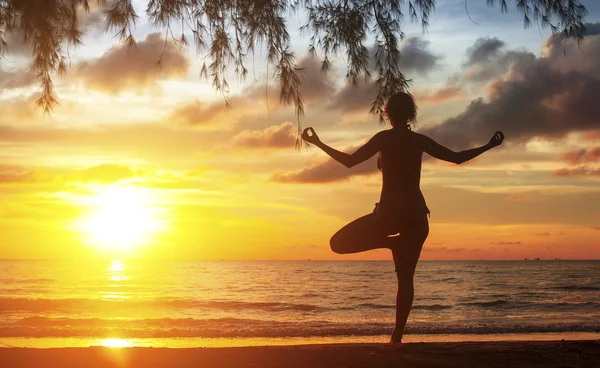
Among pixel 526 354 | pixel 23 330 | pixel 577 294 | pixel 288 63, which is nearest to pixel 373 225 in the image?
pixel 526 354

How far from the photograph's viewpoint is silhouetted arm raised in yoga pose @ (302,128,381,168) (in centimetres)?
459

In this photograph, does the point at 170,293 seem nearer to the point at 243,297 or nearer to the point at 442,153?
the point at 243,297

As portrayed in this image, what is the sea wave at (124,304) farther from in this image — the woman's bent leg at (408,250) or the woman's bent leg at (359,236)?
the woman's bent leg at (359,236)

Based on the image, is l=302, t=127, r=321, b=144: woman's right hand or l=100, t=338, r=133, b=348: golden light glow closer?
l=302, t=127, r=321, b=144: woman's right hand

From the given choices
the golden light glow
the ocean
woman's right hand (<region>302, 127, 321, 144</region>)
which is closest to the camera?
woman's right hand (<region>302, 127, 321, 144</region>)

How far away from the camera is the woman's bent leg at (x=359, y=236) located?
4.71 metres

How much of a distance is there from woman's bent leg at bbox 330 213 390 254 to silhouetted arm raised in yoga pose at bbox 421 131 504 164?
2.24ft

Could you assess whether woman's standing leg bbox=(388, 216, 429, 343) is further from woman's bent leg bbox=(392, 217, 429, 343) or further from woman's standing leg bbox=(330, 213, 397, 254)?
woman's standing leg bbox=(330, 213, 397, 254)

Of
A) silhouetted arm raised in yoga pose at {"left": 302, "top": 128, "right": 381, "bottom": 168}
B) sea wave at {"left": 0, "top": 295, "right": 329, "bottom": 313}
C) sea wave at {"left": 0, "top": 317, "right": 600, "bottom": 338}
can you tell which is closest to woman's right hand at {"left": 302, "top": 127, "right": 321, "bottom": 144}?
silhouetted arm raised in yoga pose at {"left": 302, "top": 128, "right": 381, "bottom": 168}

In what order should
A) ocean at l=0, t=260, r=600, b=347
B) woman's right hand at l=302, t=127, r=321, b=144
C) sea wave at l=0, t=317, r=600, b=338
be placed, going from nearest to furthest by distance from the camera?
woman's right hand at l=302, t=127, r=321, b=144, ocean at l=0, t=260, r=600, b=347, sea wave at l=0, t=317, r=600, b=338

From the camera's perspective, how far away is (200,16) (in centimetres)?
617

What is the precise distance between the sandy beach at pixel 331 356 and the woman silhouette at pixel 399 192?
1.85 feet

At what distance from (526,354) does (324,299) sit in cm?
2285

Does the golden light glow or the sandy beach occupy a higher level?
the sandy beach
